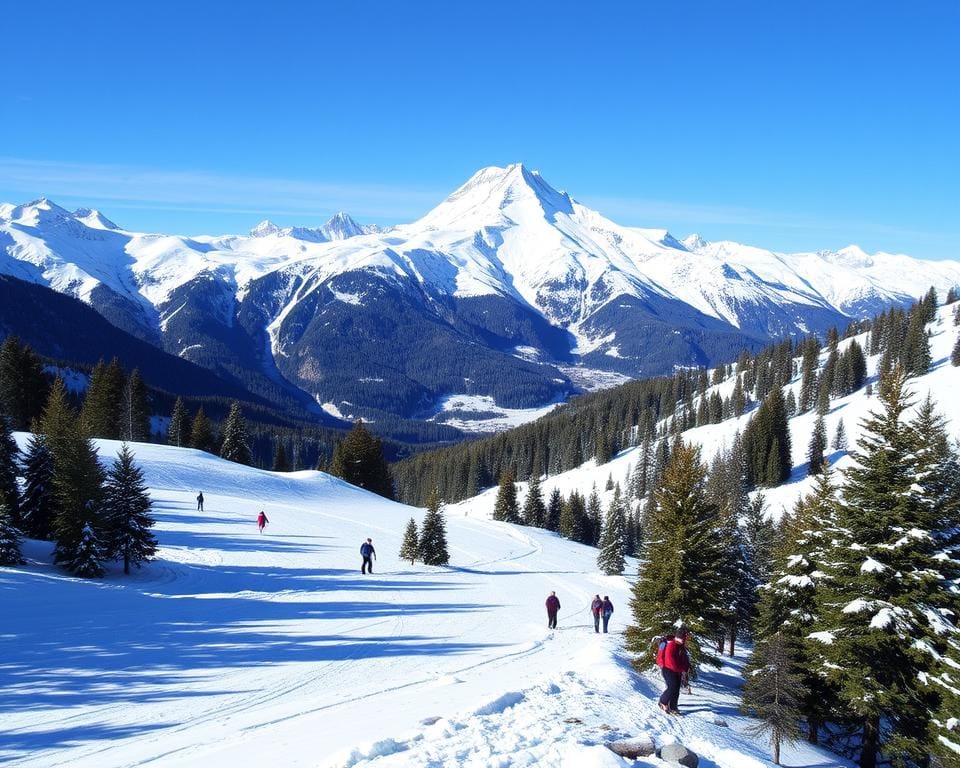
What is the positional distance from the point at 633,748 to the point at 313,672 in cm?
858

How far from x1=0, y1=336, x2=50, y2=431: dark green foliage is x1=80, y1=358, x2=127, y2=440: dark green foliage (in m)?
4.14

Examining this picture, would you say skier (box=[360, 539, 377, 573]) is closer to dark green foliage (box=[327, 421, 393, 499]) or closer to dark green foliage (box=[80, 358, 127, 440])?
dark green foliage (box=[327, 421, 393, 499])

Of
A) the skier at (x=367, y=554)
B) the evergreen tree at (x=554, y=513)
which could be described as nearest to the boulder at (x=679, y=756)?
the skier at (x=367, y=554)

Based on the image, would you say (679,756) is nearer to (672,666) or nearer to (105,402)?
(672,666)

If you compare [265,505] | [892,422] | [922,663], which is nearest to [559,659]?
[922,663]

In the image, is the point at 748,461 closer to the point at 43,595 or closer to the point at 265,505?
the point at 265,505

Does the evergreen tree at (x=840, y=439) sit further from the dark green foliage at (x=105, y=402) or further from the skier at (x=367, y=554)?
the dark green foliage at (x=105, y=402)

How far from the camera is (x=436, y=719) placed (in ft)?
41.0

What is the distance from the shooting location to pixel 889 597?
62.8 feet

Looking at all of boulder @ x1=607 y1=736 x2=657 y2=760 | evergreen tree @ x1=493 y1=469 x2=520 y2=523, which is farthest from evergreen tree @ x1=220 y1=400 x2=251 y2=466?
boulder @ x1=607 y1=736 x2=657 y2=760

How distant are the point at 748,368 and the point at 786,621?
5729 inches

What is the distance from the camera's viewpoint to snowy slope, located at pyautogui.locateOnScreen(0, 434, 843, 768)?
11344 mm

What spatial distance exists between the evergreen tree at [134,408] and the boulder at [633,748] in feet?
228

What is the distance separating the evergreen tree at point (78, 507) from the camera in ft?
86.1
